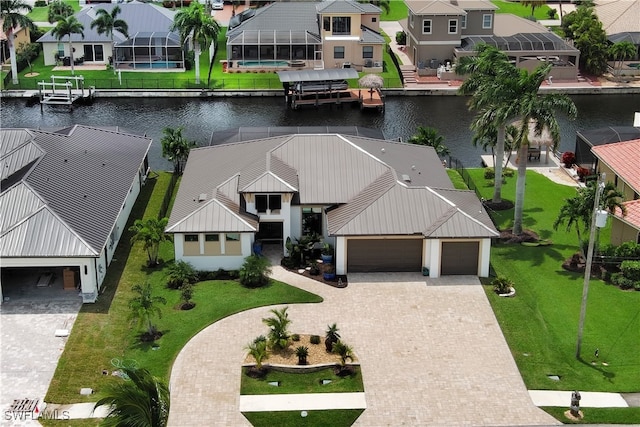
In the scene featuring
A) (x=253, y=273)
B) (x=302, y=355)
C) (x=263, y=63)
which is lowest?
(x=302, y=355)

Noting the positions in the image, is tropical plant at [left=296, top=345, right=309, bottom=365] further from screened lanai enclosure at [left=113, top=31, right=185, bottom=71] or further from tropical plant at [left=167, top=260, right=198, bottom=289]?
screened lanai enclosure at [left=113, top=31, right=185, bottom=71]

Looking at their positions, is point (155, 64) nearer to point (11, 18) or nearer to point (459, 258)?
point (11, 18)

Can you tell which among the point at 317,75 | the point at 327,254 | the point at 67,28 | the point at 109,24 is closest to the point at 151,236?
the point at 327,254

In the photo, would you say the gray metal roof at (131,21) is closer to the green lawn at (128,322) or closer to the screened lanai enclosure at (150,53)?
the screened lanai enclosure at (150,53)

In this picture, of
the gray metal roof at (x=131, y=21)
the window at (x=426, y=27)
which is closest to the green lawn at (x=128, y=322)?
the gray metal roof at (x=131, y=21)

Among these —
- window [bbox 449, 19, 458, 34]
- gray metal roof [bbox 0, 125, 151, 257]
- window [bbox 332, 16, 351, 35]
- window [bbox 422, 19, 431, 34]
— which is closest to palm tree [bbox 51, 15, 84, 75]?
window [bbox 332, 16, 351, 35]
